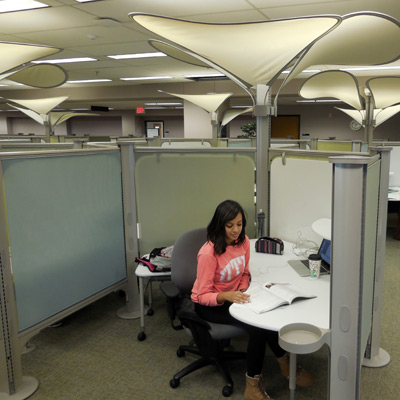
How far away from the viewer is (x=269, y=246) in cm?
238

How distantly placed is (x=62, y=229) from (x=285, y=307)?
1393 mm

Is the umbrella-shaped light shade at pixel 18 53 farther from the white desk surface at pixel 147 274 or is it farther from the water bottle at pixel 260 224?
the water bottle at pixel 260 224

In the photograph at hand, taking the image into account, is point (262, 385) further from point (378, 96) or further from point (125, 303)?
point (378, 96)

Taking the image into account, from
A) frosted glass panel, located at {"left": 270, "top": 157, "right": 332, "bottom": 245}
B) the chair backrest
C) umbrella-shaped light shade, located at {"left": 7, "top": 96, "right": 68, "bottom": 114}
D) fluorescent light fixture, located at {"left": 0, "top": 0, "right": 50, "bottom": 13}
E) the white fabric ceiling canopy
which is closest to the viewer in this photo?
the chair backrest

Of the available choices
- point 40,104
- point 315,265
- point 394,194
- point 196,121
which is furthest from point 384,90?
point 196,121

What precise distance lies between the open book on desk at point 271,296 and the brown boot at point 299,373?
51 centimetres

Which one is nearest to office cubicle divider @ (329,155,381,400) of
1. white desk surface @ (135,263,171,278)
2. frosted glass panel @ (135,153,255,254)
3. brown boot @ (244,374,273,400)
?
brown boot @ (244,374,273,400)

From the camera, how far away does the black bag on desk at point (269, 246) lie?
7.70 feet

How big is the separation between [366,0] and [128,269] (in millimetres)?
3466

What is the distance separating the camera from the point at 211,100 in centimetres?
625

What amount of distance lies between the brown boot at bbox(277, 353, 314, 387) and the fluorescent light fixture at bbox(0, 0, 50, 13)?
158 inches

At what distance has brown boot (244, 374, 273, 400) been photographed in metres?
1.87

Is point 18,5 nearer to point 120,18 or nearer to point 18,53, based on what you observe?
point 120,18

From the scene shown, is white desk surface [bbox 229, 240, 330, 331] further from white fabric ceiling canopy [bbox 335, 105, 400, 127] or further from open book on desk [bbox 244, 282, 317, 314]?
white fabric ceiling canopy [bbox 335, 105, 400, 127]
